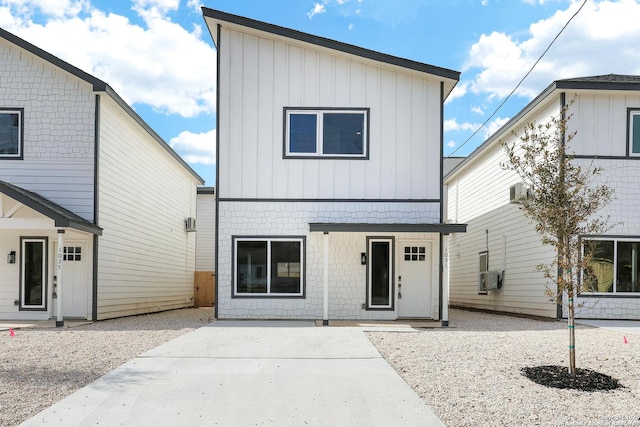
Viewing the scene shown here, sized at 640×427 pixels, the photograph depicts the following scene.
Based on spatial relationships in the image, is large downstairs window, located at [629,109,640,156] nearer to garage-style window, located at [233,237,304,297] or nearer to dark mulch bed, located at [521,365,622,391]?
garage-style window, located at [233,237,304,297]

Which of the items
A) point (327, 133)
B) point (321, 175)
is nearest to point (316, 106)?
point (327, 133)

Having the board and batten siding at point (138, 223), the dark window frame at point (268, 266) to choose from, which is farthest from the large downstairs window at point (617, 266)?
the board and batten siding at point (138, 223)

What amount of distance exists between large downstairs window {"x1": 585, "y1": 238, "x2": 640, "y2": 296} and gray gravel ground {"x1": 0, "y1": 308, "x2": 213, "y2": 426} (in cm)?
935

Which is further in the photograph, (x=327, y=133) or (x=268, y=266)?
(x=327, y=133)

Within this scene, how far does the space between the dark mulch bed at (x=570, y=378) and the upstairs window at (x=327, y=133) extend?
24.4ft

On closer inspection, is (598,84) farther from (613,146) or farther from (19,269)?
(19,269)

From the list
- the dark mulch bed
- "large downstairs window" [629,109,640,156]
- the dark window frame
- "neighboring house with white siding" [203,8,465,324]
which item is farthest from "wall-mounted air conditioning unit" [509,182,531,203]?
the dark mulch bed

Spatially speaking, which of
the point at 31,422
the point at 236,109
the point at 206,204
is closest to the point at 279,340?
the point at 31,422

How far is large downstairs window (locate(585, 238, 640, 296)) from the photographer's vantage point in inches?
527

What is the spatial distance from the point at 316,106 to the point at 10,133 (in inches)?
288

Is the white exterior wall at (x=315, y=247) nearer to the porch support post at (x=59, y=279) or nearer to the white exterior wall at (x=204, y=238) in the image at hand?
the porch support post at (x=59, y=279)

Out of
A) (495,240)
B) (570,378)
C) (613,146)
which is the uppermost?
(613,146)

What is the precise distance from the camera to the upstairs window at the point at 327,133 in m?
13.4

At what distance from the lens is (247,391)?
20.2 feet
